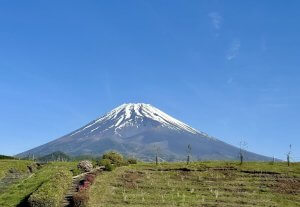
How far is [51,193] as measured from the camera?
60.4m

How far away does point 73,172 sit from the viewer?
85.7 m

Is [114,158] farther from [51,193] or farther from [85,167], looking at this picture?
[51,193]

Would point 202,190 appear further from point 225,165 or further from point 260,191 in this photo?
point 225,165

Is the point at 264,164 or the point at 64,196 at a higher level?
the point at 264,164

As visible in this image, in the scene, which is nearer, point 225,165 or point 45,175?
point 45,175

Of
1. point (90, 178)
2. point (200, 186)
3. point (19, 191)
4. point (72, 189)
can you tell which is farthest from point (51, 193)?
point (200, 186)

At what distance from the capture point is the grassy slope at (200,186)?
219ft

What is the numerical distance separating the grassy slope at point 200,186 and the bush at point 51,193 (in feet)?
12.2

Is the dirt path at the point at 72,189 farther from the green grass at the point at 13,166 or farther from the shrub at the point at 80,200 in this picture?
the green grass at the point at 13,166

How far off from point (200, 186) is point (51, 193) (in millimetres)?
23887

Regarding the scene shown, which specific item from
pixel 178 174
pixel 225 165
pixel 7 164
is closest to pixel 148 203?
pixel 178 174

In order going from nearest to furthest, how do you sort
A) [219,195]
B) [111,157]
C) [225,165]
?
1. [219,195]
2. [225,165]
3. [111,157]

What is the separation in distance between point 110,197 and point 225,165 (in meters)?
29.5

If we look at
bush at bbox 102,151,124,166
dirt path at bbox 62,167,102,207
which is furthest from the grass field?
bush at bbox 102,151,124,166
